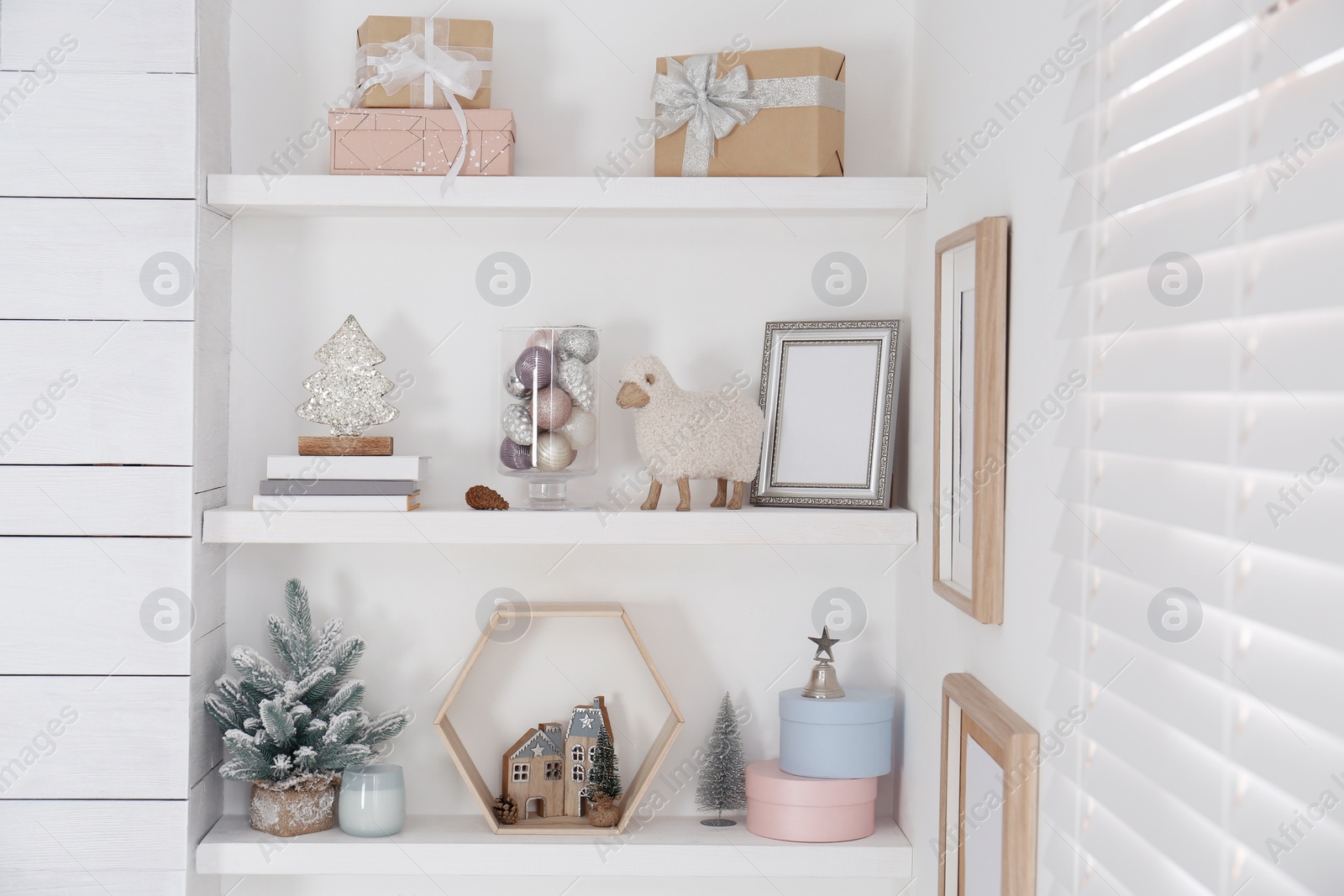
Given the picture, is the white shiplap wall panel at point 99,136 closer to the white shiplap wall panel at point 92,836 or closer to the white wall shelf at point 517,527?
the white wall shelf at point 517,527

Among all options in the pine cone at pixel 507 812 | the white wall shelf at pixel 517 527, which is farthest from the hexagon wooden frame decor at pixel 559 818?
the white wall shelf at pixel 517 527

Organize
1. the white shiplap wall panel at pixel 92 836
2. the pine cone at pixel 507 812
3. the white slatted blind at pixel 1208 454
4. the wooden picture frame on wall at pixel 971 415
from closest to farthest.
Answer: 1. the white slatted blind at pixel 1208 454
2. the wooden picture frame on wall at pixel 971 415
3. the white shiplap wall panel at pixel 92 836
4. the pine cone at pixel 507 812

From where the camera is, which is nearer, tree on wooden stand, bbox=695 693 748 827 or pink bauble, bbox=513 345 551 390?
pink bauble, bbox=513 345 551 390

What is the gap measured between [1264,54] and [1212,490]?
225mm

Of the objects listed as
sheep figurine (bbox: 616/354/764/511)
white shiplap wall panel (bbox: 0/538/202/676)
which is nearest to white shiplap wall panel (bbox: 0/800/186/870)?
white shiplap wall panel (bbox: 0/538/202/676)

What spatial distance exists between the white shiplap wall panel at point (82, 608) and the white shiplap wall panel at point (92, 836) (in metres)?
0.14

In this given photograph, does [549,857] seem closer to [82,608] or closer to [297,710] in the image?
[297,710]

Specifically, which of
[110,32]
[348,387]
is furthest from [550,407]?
[110,32]

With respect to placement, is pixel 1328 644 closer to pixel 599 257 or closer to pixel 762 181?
pixel 762 181

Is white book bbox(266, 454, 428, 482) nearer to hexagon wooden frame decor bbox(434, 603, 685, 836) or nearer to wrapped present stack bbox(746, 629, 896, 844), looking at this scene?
hexagon wooden frame decor bbox(434, 603, 685, 836)

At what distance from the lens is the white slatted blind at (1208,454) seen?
1.58 feet

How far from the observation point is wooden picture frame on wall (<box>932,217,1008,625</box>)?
96 centimetres

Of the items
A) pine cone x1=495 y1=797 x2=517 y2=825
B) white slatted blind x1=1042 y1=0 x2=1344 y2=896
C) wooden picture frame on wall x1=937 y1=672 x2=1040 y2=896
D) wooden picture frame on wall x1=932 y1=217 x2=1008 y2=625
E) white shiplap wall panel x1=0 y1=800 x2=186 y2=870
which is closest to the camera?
white slatted blind x1=1042 y1=0 x2=1344 y2=896

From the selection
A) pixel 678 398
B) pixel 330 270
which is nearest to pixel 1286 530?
pixel 678 398
